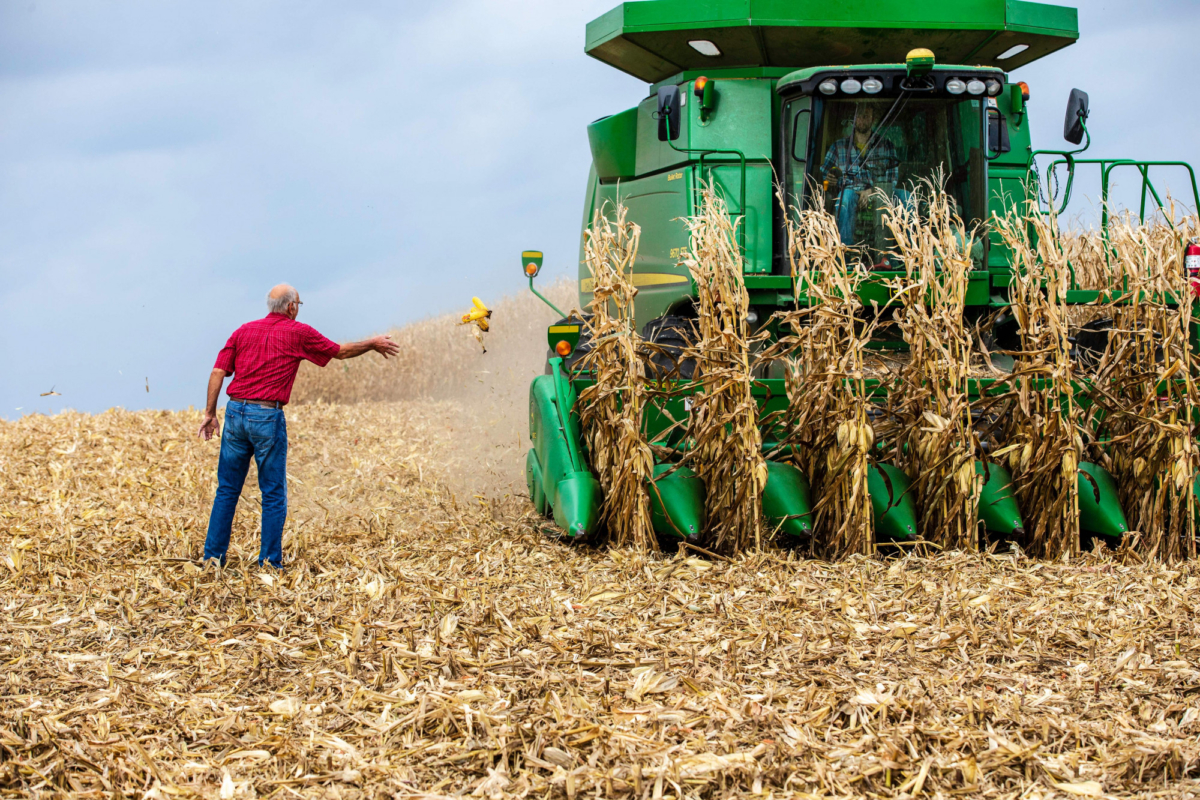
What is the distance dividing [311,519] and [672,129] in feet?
12.8

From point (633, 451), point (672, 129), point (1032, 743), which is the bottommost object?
point (1032, 743)

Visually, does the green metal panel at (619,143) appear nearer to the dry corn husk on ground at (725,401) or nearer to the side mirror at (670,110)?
the side mirror at (670,110)

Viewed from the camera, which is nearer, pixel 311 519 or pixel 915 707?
pixel 915 707

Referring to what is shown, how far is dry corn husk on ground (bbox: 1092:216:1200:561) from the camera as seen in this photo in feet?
20.6

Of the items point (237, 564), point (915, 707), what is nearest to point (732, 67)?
point (237, 564)

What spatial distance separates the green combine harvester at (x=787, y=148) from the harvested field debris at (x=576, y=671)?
1.58 ft

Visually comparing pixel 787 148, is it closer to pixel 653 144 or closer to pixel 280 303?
pixel 653 144

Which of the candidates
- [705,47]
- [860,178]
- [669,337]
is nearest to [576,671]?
[669,337]

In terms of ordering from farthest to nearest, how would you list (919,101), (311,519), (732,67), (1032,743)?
(732,67) → (311,519) → (919,101) → (1032,743)

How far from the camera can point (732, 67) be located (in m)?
8.80

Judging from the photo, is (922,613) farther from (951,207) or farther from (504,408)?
(504,408)

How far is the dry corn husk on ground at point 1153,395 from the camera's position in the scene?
Answer: 6273 mm

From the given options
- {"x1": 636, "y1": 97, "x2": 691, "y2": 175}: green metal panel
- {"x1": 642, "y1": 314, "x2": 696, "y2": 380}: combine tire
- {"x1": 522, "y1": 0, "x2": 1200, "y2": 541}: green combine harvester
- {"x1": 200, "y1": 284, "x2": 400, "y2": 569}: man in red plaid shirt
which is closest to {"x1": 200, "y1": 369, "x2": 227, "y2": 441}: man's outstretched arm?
{"x1": 200, "y1": 284, "x2": 400, "y2": 569}: man in red plaid shirt

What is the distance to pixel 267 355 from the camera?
20.8 feet
